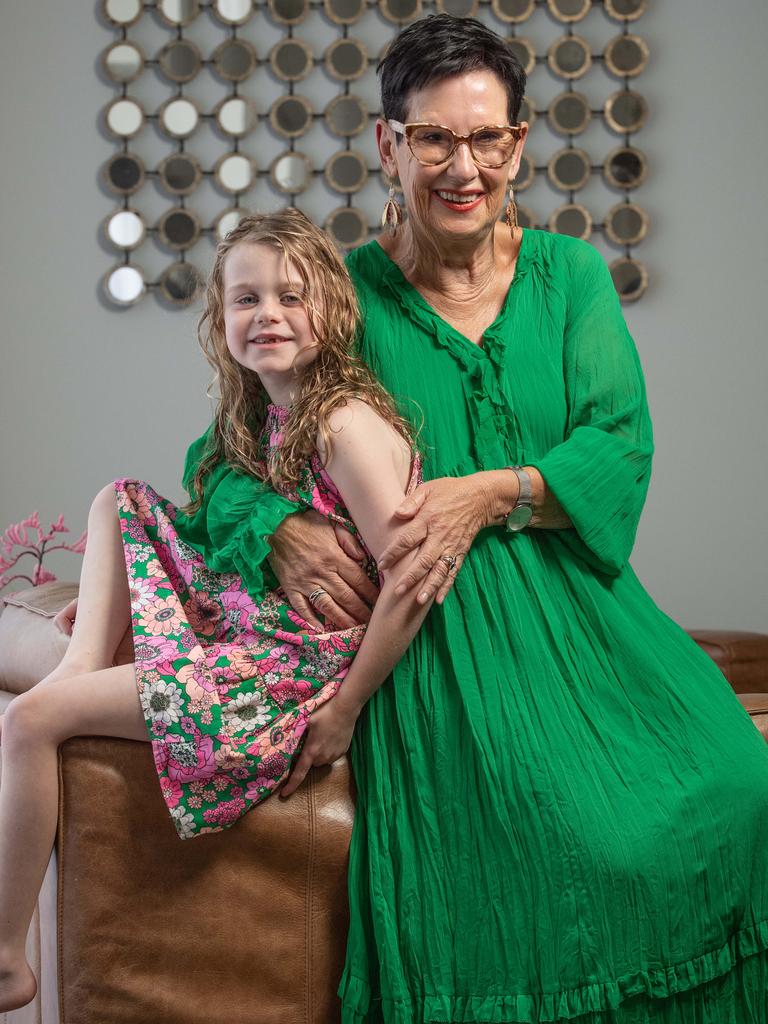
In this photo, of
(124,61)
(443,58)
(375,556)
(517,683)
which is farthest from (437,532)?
(124,61)

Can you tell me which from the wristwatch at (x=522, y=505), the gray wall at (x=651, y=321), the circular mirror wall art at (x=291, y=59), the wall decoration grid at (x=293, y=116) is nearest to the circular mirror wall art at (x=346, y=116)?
the wall decoration grid at (x=293, y=116)

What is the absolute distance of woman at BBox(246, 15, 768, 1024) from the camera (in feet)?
4.47

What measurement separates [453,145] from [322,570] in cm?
68

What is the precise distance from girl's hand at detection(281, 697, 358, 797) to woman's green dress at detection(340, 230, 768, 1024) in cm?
6

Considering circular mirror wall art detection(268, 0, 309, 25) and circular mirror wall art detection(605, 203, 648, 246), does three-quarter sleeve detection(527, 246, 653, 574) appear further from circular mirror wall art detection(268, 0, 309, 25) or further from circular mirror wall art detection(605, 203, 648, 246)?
circular mirror wall art detection(268, 0, 309, 25)

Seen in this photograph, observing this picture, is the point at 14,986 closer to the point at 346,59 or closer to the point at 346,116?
the point at 346,116

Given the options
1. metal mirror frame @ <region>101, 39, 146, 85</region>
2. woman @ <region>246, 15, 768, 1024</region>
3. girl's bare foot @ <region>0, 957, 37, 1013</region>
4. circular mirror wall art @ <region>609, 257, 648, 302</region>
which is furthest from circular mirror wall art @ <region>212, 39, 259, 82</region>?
girl's bare foot @ <region>0, 957, 37, 1013</region>

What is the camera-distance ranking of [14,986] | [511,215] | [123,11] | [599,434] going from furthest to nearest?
[123,11] → [511,215] → [599,434] → [14,986]

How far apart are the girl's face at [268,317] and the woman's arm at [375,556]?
0.14 metres

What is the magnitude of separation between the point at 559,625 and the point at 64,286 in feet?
10.1

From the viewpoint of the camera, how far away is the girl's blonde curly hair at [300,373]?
5.02 ft

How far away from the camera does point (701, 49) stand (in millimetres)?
4086

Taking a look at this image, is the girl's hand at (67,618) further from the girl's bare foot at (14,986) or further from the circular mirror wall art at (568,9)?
the circular mirror wall art at (568,9)

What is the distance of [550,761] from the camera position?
4.64ft
